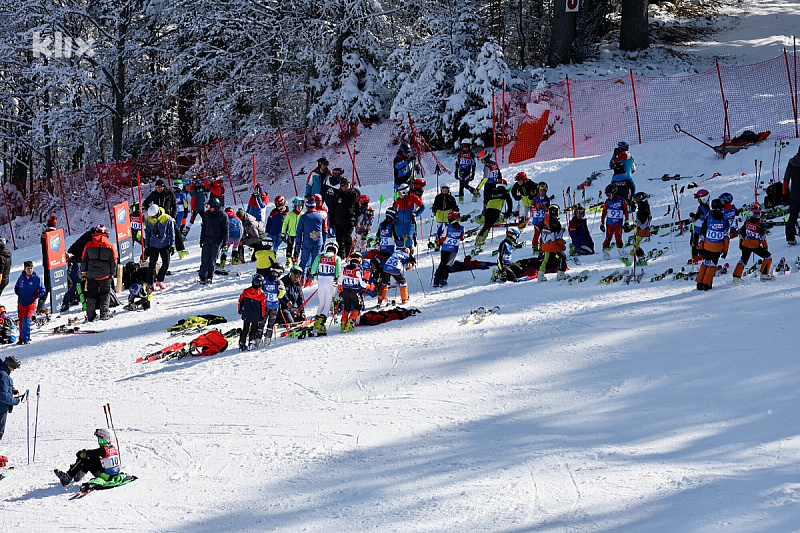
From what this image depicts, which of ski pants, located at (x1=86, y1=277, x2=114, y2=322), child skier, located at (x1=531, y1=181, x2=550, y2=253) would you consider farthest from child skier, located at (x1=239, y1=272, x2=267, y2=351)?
child skier, located at (x1=531, y1=181, x2=550, y2=253)

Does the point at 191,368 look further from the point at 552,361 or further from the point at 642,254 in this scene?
the point at 642,254

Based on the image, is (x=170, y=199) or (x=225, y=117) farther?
(x=225, y=117)

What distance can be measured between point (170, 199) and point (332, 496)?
1174cm

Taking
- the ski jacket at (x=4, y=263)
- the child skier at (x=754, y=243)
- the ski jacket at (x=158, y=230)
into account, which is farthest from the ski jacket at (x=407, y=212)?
the ski jacket at (x=4, y=263)

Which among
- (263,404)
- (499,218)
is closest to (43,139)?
(499,218)

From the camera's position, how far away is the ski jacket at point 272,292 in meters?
12.0

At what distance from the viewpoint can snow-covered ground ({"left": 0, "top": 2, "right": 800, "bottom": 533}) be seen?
743 cm

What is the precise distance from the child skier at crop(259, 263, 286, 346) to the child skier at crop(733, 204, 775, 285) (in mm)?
6420

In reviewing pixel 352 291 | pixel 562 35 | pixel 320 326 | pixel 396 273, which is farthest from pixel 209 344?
pixel 562 35

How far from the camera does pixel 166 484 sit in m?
8.22

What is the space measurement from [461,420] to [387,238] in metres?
5.52

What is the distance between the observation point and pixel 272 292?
12.0m

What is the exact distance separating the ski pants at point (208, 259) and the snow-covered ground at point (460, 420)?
2.63m

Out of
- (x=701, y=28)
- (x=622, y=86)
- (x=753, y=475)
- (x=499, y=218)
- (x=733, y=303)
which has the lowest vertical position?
(x=753, y=475)
